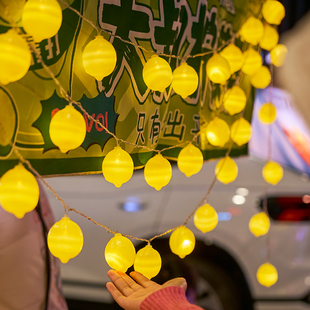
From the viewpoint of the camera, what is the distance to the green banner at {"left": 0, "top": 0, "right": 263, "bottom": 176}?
745 mm

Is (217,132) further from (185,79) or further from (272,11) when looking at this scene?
(272,11)

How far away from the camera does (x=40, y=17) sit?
584 mm

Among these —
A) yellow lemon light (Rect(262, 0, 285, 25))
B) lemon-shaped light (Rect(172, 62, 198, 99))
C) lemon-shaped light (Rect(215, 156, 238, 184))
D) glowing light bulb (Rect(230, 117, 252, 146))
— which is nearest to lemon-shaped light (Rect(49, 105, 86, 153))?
lemon-shaped light (Rect(172, 62, 198, 99))

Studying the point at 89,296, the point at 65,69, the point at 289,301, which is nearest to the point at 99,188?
the point at 89,296

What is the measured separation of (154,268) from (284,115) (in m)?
1.70

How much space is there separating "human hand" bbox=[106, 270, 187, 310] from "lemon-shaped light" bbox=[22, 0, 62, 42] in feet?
2.10

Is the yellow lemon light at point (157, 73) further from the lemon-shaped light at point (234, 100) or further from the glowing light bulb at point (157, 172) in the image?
the lemon-shaped light at point (234, 100)

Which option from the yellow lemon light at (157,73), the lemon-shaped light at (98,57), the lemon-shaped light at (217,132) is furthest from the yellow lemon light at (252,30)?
the lemon-shaped light at (98,57)

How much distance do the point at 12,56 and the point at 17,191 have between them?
262 mm

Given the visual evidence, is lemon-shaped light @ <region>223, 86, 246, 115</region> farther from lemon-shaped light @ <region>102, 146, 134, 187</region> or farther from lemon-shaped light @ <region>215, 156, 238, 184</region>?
lemon-shaped light @ <region>102, 146, 134, 187</region>

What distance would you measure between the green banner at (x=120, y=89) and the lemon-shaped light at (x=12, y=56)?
10 centimetres

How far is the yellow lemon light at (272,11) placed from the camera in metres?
1.32

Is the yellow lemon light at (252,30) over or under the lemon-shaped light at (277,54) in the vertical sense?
over

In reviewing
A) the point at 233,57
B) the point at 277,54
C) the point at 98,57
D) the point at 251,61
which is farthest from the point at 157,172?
the point at 277,54
